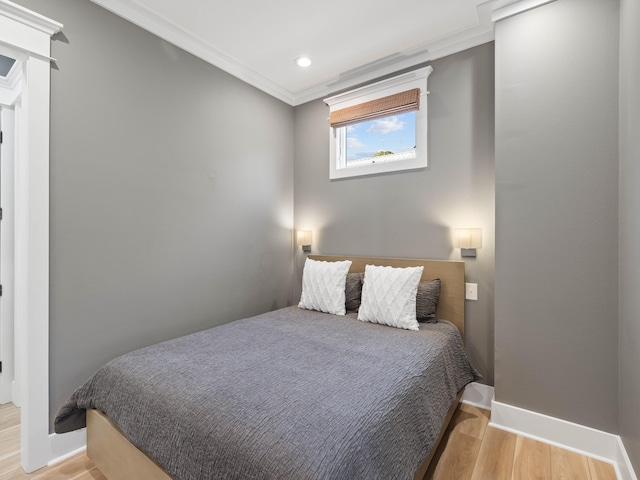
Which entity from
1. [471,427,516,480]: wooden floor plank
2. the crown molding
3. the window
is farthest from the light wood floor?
the crown molding

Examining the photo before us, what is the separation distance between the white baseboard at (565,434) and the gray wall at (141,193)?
223 centimetres

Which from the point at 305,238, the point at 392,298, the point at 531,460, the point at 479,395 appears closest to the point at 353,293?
the point at 392,298

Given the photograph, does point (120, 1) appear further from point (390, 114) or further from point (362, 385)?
point (362, 385)

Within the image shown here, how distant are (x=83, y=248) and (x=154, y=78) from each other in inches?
52.8

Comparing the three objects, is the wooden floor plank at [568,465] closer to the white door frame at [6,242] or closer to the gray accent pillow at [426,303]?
the gray accent pillow at [426,303]

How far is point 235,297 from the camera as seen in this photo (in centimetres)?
290

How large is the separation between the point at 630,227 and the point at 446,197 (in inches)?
46.9

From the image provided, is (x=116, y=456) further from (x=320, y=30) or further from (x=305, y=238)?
(x=320, y=30)

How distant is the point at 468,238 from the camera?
234 centimetres

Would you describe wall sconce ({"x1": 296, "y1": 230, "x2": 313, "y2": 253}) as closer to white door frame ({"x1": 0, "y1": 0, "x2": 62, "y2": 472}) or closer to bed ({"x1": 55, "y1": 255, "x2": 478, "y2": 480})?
bed ({"x1": 55, "y1": 255, "x2": 478, "y2": 480})

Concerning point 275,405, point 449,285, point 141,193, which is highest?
point 141,193

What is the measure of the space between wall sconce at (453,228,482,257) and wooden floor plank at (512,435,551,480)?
128 centimetres

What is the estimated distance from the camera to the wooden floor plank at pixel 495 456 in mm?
1660

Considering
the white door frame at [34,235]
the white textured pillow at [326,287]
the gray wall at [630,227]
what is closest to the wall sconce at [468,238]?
the gray wall at [630,227]
